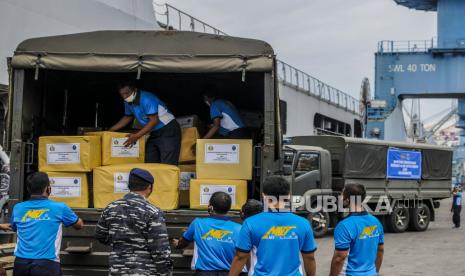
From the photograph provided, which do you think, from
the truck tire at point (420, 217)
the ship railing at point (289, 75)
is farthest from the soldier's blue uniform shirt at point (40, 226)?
the truck tire at point (420, 217)

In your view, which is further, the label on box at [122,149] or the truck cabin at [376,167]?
the truck cabin at [376,167]

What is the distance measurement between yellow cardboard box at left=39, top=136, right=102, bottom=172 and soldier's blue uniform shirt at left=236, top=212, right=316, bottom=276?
2.86m

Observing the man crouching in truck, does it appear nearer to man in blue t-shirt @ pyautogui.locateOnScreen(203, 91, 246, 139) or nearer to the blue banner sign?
man in blue t-shirt @ pyautogui.locateOnScreen(203, 91, 246, 139)

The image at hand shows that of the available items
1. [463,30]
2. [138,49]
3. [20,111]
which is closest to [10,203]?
[20,111]

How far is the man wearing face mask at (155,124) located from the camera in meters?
7.93

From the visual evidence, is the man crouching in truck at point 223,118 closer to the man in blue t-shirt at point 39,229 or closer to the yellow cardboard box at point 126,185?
the yellow cardboard box at point 126,185

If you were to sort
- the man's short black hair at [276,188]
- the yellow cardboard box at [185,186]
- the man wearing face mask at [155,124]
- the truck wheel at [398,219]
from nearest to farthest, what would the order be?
the man's short black hair at [276,188]
the yellow cardboard box at [185,186]
the man wearing face mask at [155,124]
the truck wheel at [398,219]

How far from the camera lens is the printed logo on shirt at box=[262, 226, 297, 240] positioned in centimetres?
503

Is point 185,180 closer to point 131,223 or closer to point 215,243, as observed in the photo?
point 215,243

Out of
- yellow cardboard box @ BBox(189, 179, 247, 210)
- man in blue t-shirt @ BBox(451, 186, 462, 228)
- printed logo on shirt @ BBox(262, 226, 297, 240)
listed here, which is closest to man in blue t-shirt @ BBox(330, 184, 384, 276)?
printed logo on shirt @ BBox(262, 226, 297, 240)

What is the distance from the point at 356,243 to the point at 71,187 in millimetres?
3320

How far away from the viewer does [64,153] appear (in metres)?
7.41

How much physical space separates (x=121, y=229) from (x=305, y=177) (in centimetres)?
1146

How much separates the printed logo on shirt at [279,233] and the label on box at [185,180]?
284 centimetres
